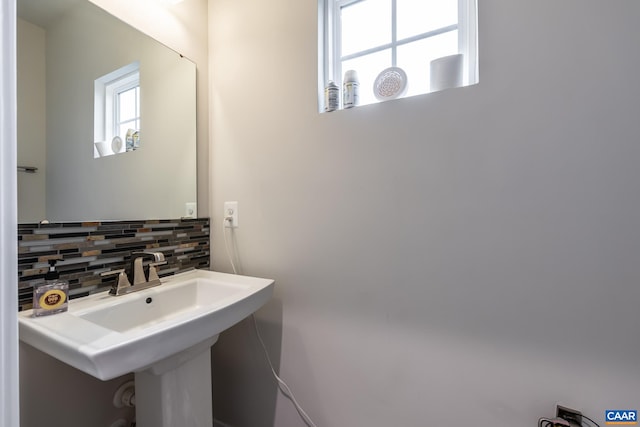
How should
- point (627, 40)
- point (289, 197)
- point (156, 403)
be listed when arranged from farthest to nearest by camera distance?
1. point (289, 197)
2. point (156, 403)
3. point (627, 40)

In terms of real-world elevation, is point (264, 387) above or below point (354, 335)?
below

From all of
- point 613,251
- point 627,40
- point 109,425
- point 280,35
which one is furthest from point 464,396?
point 280,35

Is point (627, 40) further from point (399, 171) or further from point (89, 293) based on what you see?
point (89, 293)

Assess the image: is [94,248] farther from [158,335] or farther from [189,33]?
[189,33]

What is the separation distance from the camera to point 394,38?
104 centimetres

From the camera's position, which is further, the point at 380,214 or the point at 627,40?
the point at 380,214

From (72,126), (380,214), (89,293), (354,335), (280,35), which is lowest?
(354,335)

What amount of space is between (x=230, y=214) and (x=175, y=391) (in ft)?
2.38

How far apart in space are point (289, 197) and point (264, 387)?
0.90 m

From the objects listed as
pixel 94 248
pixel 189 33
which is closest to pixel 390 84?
pixel 189 33

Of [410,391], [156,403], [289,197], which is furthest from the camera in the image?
[289,197]

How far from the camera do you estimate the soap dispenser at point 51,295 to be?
724mm

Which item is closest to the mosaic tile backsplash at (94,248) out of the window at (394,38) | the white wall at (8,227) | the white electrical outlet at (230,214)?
the white electrical outlet at (230,214)

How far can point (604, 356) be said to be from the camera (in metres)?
0.68
